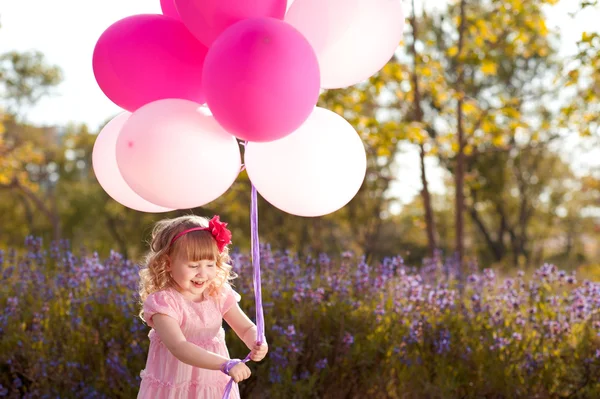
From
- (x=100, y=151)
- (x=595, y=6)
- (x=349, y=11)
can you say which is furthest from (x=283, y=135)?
(x=595, y=6)

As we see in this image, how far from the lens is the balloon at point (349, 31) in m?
2.29

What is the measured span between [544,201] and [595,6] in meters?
15.6

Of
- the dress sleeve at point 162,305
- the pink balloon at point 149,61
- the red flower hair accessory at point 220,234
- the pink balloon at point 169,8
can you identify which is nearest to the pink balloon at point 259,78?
the pink balloon at point 149,61

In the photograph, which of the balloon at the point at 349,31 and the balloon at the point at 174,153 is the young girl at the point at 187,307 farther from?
the balloon at the point at 349,31

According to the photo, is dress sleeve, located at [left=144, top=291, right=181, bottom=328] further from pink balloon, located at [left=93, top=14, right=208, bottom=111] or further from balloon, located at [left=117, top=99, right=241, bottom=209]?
pink balloon, located at [left=93, top=14, right=208, bottom=111]

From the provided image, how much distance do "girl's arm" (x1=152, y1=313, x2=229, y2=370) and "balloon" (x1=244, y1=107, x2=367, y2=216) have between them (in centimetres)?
53

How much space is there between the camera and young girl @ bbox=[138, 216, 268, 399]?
2441 millimetres

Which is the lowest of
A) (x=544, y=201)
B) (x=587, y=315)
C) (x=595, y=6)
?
(x=587, y=315)

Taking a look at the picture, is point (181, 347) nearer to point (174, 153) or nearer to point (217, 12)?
point (174, 153)

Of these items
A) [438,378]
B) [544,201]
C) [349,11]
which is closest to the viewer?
[349,11]

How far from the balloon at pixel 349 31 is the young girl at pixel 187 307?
2.19 feet

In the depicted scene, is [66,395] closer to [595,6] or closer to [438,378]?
[438,378]

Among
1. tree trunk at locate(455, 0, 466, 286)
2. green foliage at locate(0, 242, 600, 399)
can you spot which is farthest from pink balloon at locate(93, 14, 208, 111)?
tree trunk at locate(455, 0, 466, 286)

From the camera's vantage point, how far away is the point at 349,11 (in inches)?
91.2
